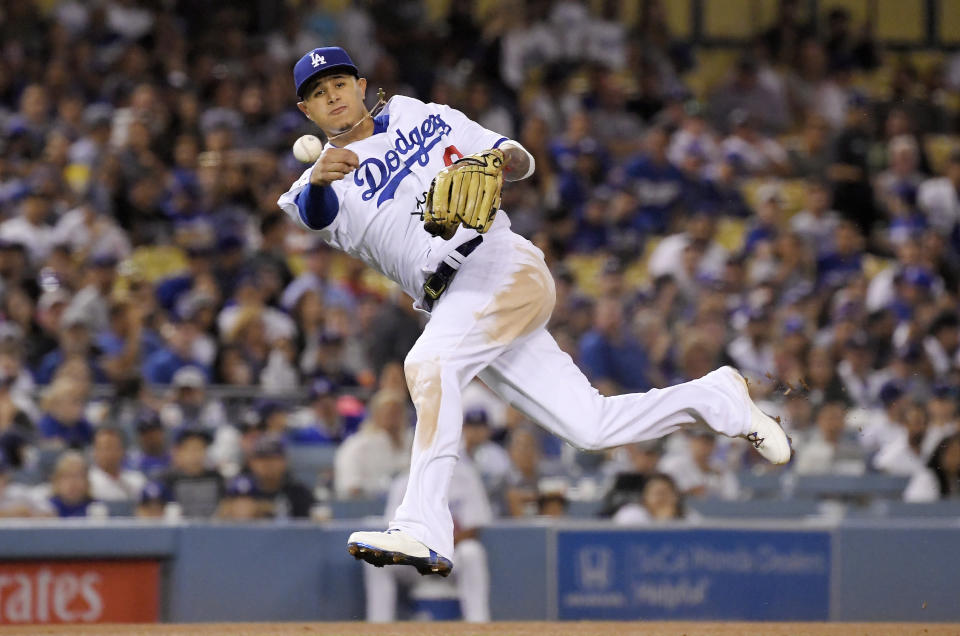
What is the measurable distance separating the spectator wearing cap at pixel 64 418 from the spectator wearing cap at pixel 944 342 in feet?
17.3

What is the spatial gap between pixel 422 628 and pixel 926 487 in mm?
3788

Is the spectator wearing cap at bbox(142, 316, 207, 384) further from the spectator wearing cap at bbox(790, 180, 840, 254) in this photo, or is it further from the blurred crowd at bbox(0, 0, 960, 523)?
the spectator wearing cap at bbox(790, 180, 840, 254)

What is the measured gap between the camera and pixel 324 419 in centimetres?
814

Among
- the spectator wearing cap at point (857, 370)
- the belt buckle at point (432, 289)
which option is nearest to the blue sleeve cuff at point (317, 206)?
the belt buckle at point (432, 289)

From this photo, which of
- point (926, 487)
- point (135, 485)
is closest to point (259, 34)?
point (135, 485)

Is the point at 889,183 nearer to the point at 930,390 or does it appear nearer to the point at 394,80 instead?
the point at 930,390

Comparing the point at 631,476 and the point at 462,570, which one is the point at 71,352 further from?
the point at 631,476

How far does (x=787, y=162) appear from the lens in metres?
12.1

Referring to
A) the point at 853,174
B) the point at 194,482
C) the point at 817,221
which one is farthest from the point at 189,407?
the point at 853,174

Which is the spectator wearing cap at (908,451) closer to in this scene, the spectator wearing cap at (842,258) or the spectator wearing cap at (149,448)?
the spectator wearing cap at (842,258)

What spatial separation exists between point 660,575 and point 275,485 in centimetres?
197

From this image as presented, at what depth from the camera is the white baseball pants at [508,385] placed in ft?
13.6

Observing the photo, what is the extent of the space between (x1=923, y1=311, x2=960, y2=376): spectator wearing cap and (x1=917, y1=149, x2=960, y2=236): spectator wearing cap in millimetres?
1677

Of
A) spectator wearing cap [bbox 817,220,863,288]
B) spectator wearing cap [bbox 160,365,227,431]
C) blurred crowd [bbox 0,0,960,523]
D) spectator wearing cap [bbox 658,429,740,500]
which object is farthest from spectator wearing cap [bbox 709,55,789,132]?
spectator wearing cap [bbox 160,365,227,431]
